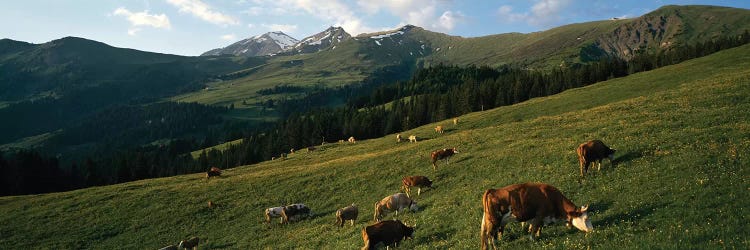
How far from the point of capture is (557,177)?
25703mm

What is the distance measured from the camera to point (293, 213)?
33312mm

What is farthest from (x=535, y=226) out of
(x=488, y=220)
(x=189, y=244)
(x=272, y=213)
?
(x=189, y=244)

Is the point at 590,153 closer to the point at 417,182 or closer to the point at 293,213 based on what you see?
the point at 417,182

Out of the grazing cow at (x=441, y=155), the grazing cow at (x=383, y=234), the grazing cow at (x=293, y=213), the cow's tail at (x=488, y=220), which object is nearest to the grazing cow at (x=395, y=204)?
the grazing cow at (x=383, y=234)

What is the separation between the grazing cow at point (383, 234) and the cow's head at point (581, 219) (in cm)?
743

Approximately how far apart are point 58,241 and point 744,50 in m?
116

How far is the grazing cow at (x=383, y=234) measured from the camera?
1916 centimetres

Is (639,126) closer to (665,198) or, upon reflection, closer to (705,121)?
(705,121)

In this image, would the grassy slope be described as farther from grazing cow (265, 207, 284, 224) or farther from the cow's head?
grazing cow (265, 207, 284, 224)

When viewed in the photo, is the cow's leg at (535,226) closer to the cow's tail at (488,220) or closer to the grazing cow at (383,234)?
the cow's tail at (488,220)

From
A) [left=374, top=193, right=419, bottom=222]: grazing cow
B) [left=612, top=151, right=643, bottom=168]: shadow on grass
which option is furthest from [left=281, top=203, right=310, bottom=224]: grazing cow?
[left=612, top=151, right=643, bottom=168]: shadow on grass

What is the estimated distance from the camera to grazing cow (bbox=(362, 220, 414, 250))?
62.8 feet

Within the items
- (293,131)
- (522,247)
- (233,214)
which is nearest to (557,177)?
(522,247)

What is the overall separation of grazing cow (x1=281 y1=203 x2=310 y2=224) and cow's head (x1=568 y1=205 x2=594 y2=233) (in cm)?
2220
